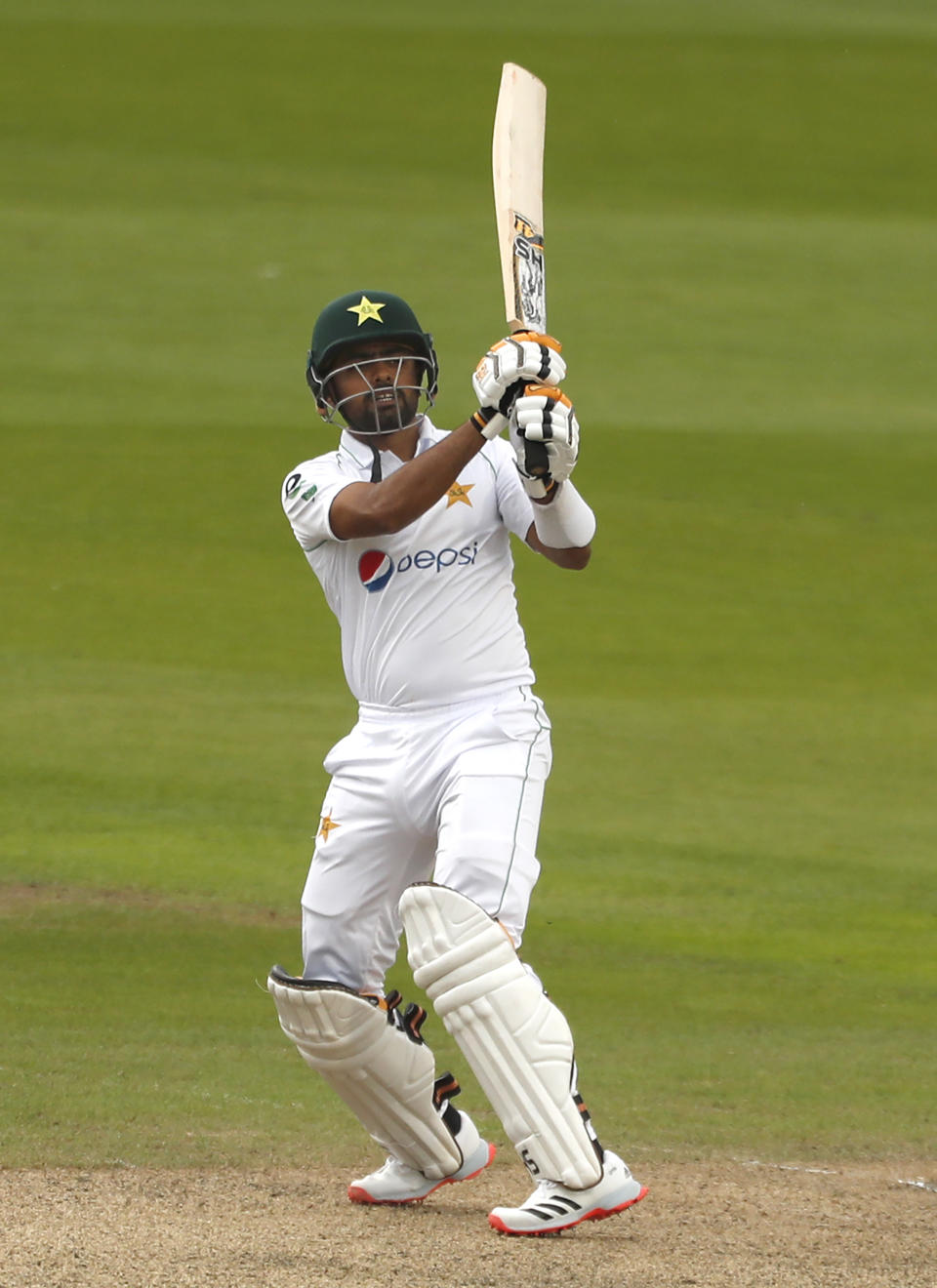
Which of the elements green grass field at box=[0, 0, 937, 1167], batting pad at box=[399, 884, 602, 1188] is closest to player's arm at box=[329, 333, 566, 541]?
batting pad at box=[399, 884, 602, 1188]

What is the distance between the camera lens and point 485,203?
18.4 m

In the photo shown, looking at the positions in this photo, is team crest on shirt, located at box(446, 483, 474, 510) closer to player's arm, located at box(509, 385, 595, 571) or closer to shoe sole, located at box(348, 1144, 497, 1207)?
player's arm, located at box(509, 385, 595, 571)

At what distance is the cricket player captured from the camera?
3783 millimetres

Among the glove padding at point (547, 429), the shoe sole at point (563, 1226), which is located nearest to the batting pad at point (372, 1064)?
the shoe sole at point (563, 1226)

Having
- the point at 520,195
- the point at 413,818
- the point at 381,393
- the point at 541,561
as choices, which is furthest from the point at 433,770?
the point at 541,561

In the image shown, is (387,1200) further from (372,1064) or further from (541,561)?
(541,561)

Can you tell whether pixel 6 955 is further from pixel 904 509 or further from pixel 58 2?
pixel 58 2

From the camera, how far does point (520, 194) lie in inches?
174

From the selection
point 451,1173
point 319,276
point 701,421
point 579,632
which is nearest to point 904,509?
point 701,421

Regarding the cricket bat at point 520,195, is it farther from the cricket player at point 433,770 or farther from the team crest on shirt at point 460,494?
the team crest on shirt at point 460,494

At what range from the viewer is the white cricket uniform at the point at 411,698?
4.10 m

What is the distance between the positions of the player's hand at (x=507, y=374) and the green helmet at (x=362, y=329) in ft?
1.17

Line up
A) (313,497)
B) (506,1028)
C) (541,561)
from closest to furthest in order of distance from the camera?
(506,1028), (313,497), (541,561)

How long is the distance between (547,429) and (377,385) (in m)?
0.59
